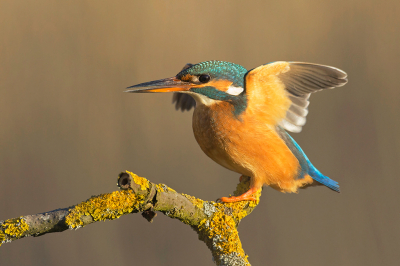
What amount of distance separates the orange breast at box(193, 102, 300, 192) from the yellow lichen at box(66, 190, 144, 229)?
1.31 ft

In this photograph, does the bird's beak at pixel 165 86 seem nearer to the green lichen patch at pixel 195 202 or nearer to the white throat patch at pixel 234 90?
the white throat patch at pixel 234 90

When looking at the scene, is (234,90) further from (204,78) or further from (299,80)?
(299,80)

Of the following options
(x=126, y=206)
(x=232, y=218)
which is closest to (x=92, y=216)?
(x=126, y=206)

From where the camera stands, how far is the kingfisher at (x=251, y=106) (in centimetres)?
106

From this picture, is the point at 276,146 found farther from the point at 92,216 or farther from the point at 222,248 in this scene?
the point at 92,216

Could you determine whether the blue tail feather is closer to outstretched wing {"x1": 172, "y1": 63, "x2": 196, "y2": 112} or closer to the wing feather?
the wing feather

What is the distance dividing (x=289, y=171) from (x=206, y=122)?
12.8 inches

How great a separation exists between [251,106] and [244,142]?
4.4 inches

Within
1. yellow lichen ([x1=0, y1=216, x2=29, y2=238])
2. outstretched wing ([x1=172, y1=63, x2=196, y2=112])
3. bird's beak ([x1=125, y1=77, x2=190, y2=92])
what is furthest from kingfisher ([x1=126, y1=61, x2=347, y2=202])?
yellow lichen ([x1=0, y1=216, x2=29, y2=238])

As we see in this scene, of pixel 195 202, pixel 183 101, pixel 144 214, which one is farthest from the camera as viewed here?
pixel 183 101

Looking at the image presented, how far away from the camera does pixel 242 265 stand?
2.91 ft

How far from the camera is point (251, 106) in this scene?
1.10 meters

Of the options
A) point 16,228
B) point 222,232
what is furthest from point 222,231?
point 16,228

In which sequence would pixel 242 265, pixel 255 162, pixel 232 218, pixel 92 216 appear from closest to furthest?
pixel 92 216, pixel 242 265, pixel 232 218, pixel 255 162
